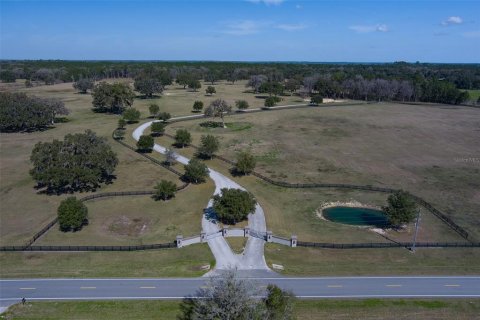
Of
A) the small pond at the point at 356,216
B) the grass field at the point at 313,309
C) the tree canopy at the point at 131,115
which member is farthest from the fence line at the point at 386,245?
the tree canopy at the point at 131,115

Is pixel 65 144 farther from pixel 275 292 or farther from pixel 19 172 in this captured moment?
pixel 275 292

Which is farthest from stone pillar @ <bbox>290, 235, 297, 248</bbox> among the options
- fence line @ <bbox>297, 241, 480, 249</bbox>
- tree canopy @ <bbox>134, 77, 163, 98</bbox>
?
tree canopy @ <bbox>134, 77, 163, 98</bbox>

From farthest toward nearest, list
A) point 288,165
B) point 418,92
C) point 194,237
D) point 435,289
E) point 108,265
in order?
point 418,92 < point 288,165 < point 194,237 < point 108,265 < point 435,289

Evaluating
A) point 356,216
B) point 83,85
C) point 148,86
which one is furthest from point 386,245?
point 83,85

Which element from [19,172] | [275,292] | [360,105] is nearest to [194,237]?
[275,292]

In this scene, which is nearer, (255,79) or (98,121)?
(98,121)

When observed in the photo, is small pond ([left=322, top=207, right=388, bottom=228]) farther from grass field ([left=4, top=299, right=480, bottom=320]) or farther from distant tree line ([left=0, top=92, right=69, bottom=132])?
distant tree line ([left=0, top=92, right=69, bottom=132])

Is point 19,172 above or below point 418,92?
below
